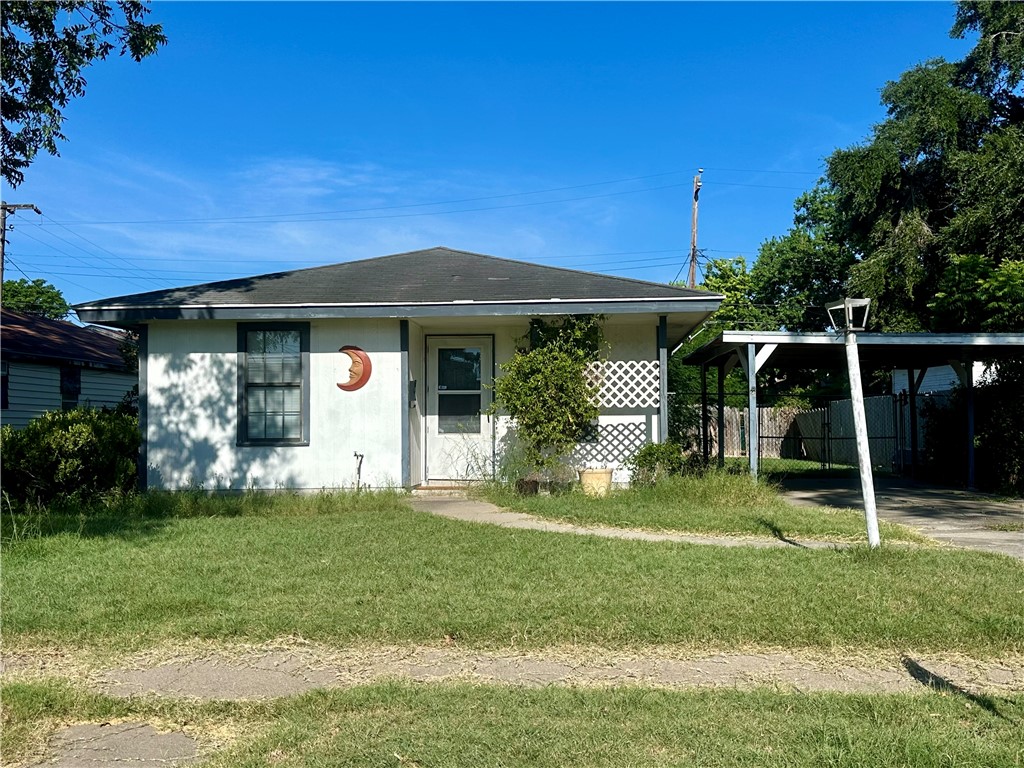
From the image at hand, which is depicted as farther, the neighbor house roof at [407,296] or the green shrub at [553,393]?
the neighbor house roof at [407,296]

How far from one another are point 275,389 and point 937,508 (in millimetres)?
9855

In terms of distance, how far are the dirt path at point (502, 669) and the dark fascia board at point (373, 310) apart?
23.9 ft

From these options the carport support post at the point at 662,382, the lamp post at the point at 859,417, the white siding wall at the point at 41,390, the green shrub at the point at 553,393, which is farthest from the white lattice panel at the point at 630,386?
the white siding wall at the point at 41,390

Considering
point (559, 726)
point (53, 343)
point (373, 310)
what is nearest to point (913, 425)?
point (373, 310)

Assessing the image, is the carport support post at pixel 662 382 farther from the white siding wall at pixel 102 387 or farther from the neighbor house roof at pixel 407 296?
the white siding wall at pixel 102 387

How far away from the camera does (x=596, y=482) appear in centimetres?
1141

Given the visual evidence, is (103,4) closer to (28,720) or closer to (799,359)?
(28,720)

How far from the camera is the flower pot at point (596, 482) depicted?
37.2 feet

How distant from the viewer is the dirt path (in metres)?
4.36

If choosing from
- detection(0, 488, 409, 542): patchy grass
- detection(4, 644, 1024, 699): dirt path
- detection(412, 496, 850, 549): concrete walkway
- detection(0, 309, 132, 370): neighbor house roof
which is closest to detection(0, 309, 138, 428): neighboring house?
detection(0, 309, 132, 370): neighbor house roof

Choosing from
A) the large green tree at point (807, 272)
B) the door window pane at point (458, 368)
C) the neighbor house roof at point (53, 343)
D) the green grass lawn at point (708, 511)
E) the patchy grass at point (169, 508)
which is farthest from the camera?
the large green tree at point (807, 272)

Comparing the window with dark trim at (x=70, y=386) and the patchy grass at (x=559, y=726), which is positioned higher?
the window with dark trim at (x=70, y=386)

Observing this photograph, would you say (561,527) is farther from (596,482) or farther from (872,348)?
(872,348)

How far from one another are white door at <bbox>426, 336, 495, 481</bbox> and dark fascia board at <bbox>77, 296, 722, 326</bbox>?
1447 millimetres
